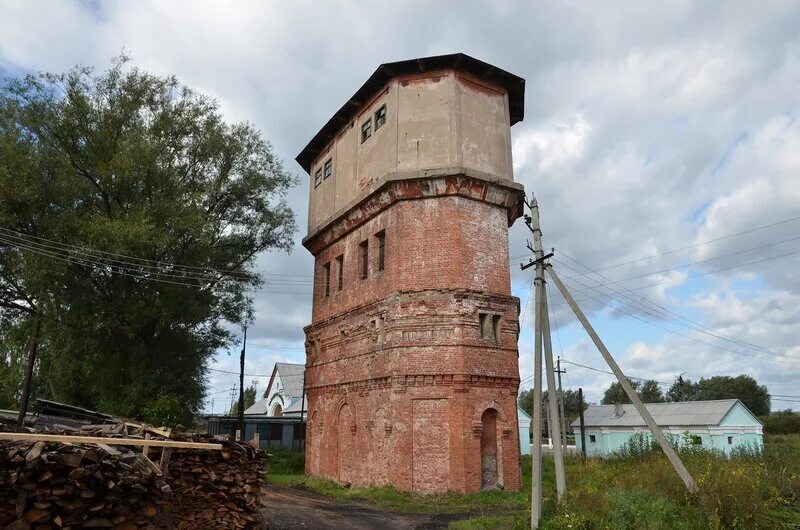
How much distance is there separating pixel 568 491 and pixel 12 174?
63.2ft

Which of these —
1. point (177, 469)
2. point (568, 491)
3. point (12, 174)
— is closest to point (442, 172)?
point (568, 491)

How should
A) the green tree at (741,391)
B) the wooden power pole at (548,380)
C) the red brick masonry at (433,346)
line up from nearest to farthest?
the wooden power pole at (548,380)
the red brick masonry at (433,346)
the green tree at (741,391)

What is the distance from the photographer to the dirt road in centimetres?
1224

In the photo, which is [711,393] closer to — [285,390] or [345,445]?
[285,390]

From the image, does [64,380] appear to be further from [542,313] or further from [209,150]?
[542,313]

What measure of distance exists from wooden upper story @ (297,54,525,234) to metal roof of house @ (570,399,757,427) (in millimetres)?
30158

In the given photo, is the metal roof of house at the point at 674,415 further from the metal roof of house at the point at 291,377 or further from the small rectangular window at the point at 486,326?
the small rectangular window at the point at 486,326

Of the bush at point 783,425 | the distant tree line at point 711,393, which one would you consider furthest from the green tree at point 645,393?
the bush at point 783,425

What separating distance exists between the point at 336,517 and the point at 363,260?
9.40 metres

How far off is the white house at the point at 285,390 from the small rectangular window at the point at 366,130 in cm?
3549

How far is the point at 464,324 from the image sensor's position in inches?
654

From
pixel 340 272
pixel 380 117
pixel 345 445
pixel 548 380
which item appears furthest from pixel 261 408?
pixel 548 380

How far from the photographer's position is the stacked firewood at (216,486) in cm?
923

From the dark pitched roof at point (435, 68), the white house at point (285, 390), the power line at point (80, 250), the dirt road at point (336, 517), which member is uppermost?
the dark pitched roof at point (435, 68)
